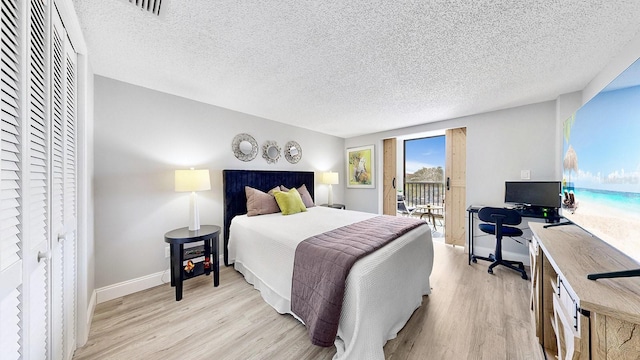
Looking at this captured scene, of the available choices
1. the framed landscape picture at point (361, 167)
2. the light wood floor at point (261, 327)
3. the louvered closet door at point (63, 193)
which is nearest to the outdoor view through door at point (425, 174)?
the framed landscape picture at point (361, 167)

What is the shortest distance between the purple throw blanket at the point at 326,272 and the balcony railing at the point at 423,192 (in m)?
4.15

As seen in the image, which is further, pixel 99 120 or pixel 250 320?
pixel 99 120

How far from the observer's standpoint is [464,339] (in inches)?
64.1

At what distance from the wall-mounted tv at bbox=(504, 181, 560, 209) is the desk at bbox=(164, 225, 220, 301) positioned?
12.8ft

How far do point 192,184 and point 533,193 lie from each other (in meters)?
4.27

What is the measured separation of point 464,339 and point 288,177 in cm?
308

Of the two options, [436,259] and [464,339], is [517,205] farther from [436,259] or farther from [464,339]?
[464,339]

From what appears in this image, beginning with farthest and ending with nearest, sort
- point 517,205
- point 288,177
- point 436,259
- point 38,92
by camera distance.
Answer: point 288,177, point 436,259, point 517,205, point 38,92

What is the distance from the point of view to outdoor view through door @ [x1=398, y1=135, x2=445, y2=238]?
18.0 ft

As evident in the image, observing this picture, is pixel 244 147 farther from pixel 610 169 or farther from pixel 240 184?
pixel 610 169

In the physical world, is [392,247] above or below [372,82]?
below

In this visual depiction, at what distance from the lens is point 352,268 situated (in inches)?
56.9

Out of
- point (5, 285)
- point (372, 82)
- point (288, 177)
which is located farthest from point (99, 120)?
point (372, 82)

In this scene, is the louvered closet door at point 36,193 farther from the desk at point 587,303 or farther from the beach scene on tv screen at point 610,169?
the beach scene on tv screen at point 610,169
